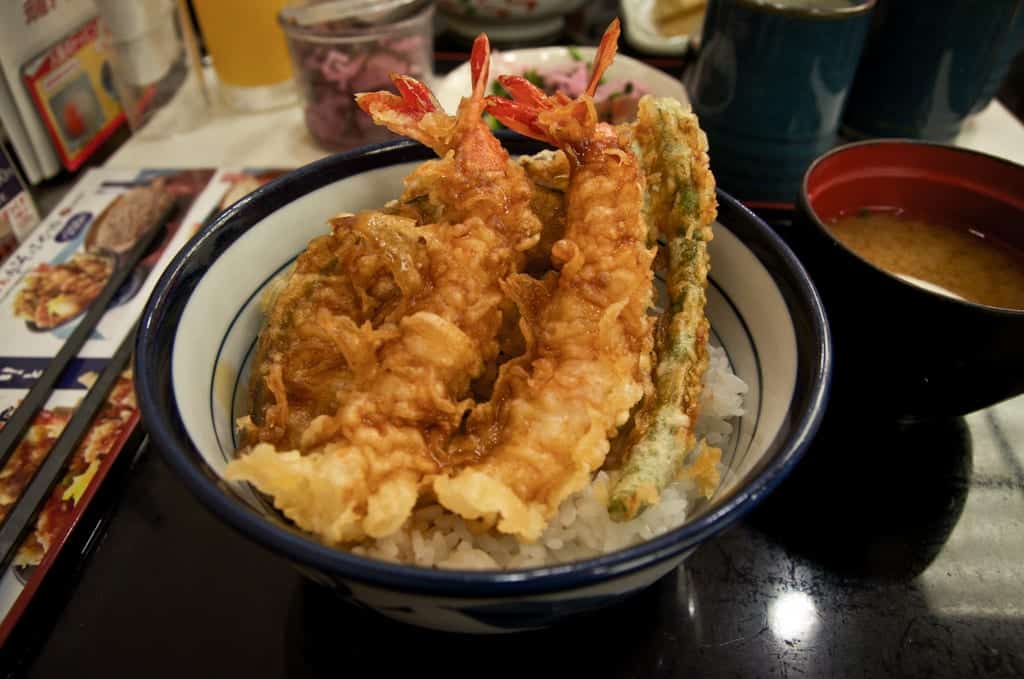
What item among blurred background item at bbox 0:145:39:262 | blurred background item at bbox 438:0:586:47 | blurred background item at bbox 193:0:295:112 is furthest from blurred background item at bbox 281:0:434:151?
blurred background item at bbox 0:145:39:262

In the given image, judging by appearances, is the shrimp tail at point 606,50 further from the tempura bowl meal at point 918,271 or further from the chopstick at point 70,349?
the chopstick at point 70,349

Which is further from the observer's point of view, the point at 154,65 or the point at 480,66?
the point at 154,65

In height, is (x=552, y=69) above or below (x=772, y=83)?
below

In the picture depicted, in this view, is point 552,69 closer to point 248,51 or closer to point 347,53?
point 347,53

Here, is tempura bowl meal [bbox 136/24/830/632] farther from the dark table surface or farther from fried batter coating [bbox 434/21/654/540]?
the dark table surface

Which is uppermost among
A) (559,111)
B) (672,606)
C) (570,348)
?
(559,111)

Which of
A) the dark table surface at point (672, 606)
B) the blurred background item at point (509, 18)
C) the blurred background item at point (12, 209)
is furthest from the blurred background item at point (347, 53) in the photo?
the dark table surface at point (672, 606)

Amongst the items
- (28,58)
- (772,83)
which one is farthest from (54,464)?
(772,83)
